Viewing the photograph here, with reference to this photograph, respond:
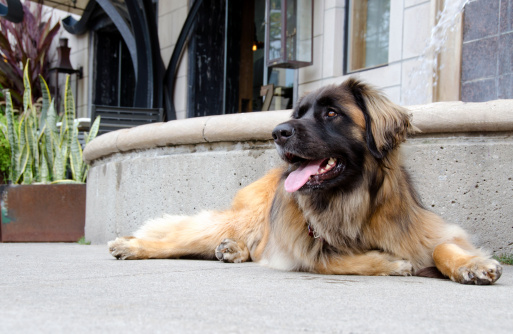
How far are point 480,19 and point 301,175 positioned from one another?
4562 mm

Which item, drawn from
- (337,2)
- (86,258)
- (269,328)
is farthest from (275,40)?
(269,328)

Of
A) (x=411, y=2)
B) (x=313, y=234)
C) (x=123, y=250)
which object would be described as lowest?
(x=123, y=250)

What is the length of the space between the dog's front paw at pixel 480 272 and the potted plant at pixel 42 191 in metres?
5.36

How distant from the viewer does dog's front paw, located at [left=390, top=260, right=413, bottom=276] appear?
3285 millimetres

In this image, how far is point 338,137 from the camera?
3314 millimetres

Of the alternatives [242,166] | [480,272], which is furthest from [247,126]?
[480,272]

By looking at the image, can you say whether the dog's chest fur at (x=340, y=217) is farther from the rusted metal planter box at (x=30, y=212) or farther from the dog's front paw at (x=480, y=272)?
the rusted metal planter box at (x=30, y=212)

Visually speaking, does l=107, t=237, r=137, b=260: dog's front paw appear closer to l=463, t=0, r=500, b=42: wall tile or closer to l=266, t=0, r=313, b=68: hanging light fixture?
l=463, t=0, r=500, b=42: wall tile

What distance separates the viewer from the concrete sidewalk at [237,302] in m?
1.80

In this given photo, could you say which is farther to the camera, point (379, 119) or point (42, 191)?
point (42, 191)

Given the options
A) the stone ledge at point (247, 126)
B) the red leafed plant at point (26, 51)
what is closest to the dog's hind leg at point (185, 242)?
the stone ledge at point (247, 126)

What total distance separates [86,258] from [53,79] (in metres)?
11.7

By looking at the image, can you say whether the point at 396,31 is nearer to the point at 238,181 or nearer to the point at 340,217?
→ the point at 238,181

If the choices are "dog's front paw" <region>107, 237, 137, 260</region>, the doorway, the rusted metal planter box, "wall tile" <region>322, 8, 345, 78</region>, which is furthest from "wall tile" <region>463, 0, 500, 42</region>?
the rusted metal planter box
